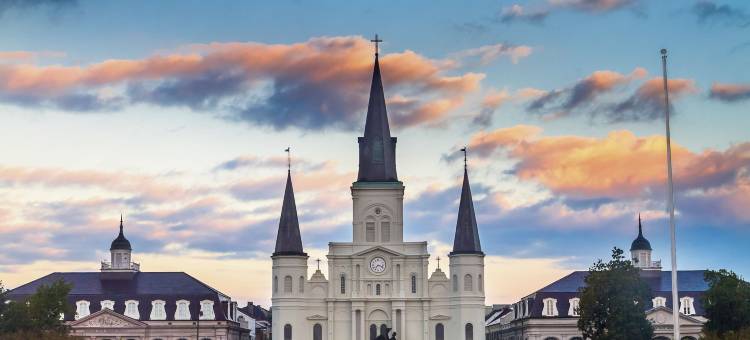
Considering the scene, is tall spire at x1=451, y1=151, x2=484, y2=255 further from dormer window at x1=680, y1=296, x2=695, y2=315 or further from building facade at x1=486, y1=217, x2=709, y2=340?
dormer window at x1=680, y1=296, x2=695, y2=315

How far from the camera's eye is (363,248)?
150250mm

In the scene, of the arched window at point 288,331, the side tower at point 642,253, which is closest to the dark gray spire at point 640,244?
the side tower at point 642,253

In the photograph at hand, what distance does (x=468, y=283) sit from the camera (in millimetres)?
148875

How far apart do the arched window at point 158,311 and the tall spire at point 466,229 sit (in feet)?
105

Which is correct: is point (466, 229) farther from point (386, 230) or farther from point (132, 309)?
point (132, 309)

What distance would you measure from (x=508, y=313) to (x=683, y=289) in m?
35.5

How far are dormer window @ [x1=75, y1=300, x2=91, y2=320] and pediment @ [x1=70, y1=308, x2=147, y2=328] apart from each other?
1.34 metres

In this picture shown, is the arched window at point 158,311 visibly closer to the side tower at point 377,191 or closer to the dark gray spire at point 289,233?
the dark gray spire at point 289,233

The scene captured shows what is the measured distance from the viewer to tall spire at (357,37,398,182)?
154000mm

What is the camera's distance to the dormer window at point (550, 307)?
517ft

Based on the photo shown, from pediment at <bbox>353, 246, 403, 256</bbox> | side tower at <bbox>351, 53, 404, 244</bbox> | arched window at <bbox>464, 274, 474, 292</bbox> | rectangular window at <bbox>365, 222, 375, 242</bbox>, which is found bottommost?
arched window at <bbox>464, 274, 474, 292</bbox>

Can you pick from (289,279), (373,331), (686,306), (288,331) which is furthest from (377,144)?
(686,306)

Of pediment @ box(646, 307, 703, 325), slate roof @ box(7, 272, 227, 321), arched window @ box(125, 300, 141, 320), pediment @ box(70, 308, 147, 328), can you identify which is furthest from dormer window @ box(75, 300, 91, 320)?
pediment @ box(646, 307, 703, 325)

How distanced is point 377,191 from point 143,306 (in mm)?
28319
